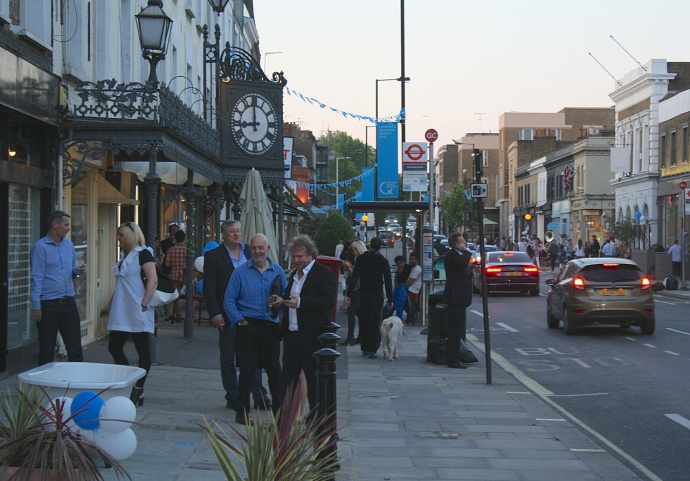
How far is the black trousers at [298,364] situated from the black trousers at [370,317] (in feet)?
19.5

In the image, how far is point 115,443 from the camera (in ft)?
19.0

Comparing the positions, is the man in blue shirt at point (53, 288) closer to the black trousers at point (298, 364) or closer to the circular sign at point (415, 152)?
the black trousers at point (298, 364)

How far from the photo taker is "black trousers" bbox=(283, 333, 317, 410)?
836 centimetres

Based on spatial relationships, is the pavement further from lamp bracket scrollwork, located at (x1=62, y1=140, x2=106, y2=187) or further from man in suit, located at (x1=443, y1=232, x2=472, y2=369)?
lamp bracket scrollwork, located at (x1=62, y1=140, x2=106, y2=187)

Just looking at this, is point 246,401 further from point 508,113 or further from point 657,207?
point 508,113

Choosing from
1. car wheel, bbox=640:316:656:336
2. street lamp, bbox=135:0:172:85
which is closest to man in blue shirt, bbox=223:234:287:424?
street lamp, bbox=135:0:172:85

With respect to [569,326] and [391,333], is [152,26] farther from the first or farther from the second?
[569,326]

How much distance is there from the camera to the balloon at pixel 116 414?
5.72m

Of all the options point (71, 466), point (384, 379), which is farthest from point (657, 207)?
point (71, 466)

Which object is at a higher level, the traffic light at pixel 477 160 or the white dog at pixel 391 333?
the traffic light at pixel 477 160

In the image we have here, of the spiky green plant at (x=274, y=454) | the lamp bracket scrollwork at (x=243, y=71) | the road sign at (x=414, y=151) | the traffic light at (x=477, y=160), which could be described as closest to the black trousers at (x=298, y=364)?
the spiky green plant at (x=274, y=454)

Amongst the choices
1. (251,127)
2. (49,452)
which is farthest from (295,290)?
(251,127)

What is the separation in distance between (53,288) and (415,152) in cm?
1600

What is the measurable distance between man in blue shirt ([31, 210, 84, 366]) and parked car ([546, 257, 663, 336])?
11.1 meters
